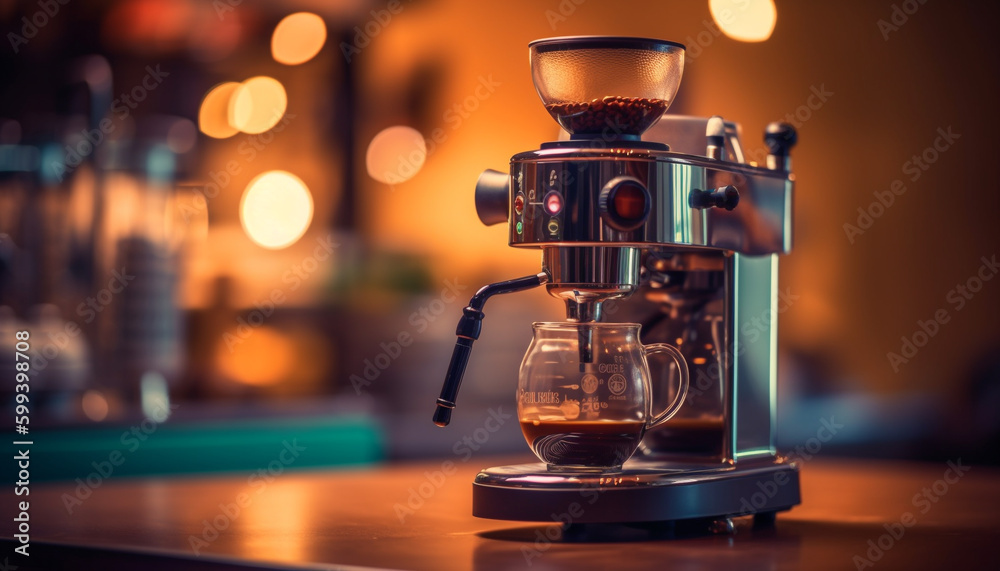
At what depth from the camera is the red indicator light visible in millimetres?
938

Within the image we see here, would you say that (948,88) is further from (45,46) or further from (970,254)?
(45,46)

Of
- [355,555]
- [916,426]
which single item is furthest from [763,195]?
[916,426]

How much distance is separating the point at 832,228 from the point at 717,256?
244 cm

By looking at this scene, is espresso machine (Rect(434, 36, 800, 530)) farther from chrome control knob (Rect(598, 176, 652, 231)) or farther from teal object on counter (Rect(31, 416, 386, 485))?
teal object on counter (Rect(31, 416, 386, 485))

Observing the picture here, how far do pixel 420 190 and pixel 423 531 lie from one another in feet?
9.39

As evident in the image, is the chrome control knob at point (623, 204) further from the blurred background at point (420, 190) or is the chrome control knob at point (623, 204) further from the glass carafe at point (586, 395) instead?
the blurred background at point (420, 190)

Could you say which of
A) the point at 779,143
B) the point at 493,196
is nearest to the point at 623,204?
the point at 493,196

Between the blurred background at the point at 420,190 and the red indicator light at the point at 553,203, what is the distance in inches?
61.3

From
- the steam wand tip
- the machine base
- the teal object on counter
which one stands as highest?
the steam wand tip

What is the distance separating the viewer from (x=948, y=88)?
3.12 meters

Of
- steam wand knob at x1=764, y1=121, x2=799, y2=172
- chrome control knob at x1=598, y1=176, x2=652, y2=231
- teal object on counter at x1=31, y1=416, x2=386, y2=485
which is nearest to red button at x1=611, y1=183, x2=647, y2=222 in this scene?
chrome control knob at x1=598, y1=176, x2=652, y2=231

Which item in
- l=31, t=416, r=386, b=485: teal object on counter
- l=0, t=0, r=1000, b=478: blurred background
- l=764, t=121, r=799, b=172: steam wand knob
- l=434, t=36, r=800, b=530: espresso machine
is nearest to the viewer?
l=434, t=36, r=800, b=530: espresso machine

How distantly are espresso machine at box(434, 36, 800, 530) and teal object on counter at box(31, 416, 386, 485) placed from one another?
1288 mm

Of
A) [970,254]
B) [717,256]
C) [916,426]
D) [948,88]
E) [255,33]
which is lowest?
[916,426]
